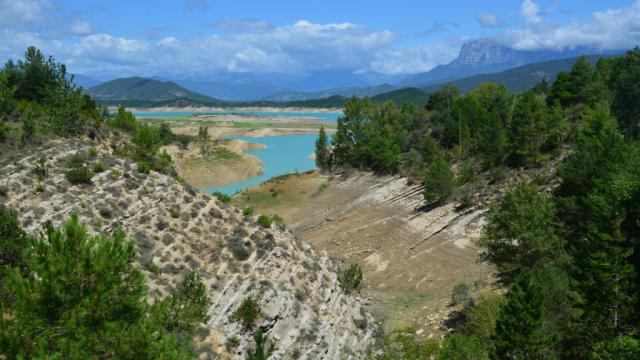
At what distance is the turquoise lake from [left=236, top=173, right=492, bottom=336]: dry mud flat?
905 inches

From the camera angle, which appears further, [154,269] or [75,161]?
[75,161]

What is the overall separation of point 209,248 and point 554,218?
2700 centimetres

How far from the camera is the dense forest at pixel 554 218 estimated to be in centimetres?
2322

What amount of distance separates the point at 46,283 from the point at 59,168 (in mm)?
18075

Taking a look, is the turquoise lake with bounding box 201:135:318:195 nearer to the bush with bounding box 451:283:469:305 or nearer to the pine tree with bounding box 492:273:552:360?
the bush with bounding box 451:283:469:305

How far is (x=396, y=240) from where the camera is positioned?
53688 millimetres

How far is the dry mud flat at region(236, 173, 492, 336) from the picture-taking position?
131 ft

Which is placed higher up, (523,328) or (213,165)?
(523,328)

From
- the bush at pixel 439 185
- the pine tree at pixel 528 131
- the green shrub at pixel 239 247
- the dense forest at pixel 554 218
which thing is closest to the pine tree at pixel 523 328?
the dense forest at pixel 554 218

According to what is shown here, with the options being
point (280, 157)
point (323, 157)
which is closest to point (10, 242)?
point (323, 157)

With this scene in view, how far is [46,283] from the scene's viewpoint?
13625 mm

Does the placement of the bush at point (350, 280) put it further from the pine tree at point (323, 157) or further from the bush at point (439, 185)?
the pine tree at point (323, 157)

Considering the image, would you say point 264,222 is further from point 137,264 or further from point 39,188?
A: point 39,188

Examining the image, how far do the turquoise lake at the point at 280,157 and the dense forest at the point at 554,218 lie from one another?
30721 mm
